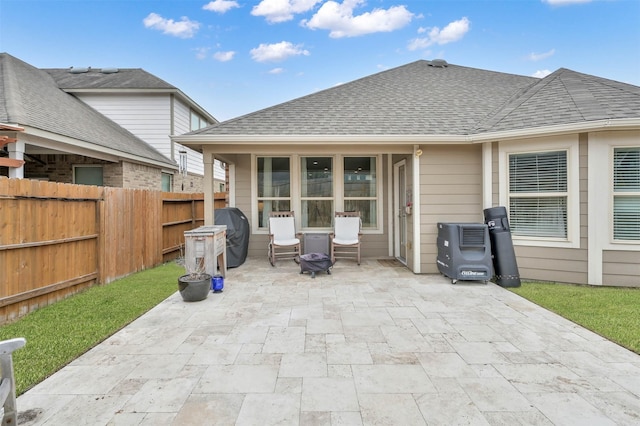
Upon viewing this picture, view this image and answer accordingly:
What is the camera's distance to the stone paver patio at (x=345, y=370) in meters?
1.82

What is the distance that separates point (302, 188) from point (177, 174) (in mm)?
6247

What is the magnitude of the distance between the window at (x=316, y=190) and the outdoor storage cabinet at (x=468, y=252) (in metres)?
2.83

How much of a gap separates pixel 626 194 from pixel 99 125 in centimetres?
1172

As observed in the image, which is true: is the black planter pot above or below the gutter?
below

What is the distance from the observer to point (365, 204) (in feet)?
23.1

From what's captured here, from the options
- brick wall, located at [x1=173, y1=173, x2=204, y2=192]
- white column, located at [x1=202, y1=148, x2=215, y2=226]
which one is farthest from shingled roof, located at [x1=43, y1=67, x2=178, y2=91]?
white column, located at [x1=202, y1=148, x2=215, y2=226]

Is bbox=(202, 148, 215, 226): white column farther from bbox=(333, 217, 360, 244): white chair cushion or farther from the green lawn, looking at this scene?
bbox=(333, 217, 360, 244): white chair cushion

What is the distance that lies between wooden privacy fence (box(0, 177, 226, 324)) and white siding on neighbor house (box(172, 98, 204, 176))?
5.12 metres

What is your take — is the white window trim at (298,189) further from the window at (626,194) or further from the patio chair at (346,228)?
the window at (626,194)

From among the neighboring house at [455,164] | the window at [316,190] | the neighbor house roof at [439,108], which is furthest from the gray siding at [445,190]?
the window at [316,190]

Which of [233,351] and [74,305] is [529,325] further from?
[74,305]

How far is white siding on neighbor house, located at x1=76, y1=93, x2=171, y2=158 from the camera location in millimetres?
10445

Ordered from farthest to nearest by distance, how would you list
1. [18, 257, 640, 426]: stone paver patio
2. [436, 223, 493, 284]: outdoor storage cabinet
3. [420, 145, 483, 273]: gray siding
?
[420, 145, 483, 273]: gray siding
[436, 223, 493, 284]: outdoor storage cabinet
[18, 257, 640, 426]: stone paver patio

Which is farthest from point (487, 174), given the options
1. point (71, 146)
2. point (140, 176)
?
point (140, 176)
